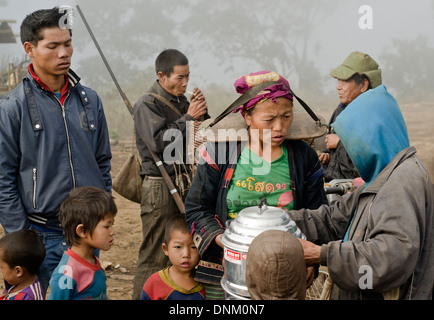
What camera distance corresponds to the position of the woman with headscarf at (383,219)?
1.86m

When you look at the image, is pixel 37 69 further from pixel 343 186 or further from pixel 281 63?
pixel 281 63

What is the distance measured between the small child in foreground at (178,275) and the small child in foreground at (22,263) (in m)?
0.70

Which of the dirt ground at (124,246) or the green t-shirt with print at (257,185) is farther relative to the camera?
the dirt ground at (124,246)

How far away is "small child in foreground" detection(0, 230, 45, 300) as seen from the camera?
9.16ft

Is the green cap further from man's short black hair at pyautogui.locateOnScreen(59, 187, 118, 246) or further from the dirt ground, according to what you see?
man's short black hair at pyautogui.locateOnScreen(59, 187, 118, 246)

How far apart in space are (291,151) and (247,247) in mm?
873

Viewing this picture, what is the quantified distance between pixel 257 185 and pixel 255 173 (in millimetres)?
72

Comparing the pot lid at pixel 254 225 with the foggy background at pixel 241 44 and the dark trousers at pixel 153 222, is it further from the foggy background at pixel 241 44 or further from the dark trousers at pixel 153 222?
the foggy background at pixel 241 44

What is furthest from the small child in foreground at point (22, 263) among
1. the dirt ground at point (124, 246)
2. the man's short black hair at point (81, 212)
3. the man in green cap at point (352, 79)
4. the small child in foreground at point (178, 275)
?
the man in green cap at point (352, 79)

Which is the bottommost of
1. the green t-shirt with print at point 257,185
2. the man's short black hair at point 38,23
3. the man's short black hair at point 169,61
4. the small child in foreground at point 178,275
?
the small child in foreground at point 178,275

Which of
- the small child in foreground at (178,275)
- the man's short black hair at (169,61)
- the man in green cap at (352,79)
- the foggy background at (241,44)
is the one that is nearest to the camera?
the small child in foreground at (178,275)

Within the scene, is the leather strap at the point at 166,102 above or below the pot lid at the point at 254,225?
above

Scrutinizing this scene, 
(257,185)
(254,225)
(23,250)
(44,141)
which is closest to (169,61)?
(44,141)

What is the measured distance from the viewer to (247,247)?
201 cm
